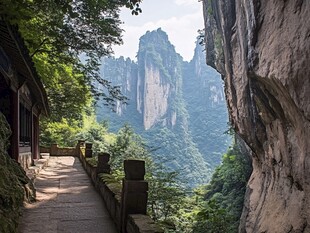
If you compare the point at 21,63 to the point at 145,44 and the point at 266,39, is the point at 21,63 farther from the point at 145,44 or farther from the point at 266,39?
the point at 145,44

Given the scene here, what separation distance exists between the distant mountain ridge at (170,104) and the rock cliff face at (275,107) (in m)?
69.4

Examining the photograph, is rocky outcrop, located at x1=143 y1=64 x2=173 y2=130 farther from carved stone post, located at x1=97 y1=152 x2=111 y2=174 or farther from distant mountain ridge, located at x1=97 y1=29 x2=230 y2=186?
carved stone post, located at x1=97 y1=152 x2=111 y2=174

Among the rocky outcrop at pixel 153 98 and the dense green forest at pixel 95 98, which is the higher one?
the rocky outcrop at pixel 153 98

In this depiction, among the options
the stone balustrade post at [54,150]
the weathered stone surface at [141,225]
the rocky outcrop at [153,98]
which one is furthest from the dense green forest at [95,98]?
the rocky outcrop at [153,98]

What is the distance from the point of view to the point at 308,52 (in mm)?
5879

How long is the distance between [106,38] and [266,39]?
668 cm

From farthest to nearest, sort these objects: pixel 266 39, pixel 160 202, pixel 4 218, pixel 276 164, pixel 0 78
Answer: pixel 160 202, pixel 276 164, pixel 266 39, pixel 0 78, pixel 4 218

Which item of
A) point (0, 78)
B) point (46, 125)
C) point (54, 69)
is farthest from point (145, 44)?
point (0, 78)

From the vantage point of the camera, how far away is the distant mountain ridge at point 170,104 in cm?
8744

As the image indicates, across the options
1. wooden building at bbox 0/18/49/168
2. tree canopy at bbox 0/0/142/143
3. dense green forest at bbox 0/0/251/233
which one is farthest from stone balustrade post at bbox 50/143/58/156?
wooden building at bbox 0/18/49/168

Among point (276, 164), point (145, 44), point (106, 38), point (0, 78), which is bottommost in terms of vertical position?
point (276, 164)

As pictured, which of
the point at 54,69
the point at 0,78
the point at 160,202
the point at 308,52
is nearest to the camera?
the point at 308,52

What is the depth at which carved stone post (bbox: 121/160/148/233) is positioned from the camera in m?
4.14

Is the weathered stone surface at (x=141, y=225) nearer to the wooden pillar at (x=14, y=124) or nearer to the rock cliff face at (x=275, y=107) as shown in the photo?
the rock cliff face at (x=275, y=107)
